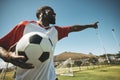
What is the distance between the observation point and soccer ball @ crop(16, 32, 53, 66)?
4.35 feet

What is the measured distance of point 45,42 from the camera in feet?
4.62

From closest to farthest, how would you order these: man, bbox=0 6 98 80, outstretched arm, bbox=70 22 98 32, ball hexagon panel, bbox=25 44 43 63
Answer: ball hexagon panel, bbox=25 44 43 63 < man, bbox=0 6 98 80 < outstretched arm, bbox=70 22 98 32

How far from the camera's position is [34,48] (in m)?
1.36

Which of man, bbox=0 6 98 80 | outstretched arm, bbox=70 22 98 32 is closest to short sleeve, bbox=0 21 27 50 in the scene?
man, bbox=0 6 98 80

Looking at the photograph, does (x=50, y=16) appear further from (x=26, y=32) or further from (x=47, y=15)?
(x=26, y=32)

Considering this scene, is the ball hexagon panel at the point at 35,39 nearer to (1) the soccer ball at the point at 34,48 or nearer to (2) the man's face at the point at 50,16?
(1) the soccer ball at the point at 34,48

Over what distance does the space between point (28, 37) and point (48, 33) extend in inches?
9.0

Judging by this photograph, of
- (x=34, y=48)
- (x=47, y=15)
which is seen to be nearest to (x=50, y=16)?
(x=47, y=15)

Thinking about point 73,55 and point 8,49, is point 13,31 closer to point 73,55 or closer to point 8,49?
point 8,49

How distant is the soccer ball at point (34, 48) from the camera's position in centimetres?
133

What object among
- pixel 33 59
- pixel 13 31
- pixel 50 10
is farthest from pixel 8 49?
pixel 50 10

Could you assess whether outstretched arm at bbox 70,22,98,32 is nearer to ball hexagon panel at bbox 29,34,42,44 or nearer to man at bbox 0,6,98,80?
man at bbox 0,6,98,80

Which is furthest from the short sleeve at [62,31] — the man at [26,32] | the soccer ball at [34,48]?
the soccer ball at [34,48]

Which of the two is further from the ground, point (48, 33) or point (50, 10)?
point (50, 10)
